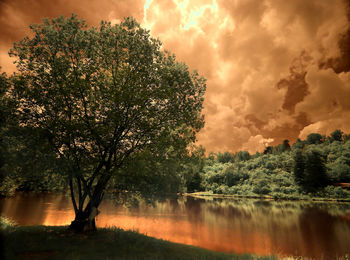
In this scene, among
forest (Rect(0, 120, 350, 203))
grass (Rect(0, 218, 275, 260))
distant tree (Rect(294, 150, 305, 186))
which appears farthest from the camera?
distant tree (Rect(294, 150, 305, 186))

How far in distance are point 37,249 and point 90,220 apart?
6518 millimetres

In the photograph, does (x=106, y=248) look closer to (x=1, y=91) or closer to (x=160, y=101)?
(x=160, y=101)

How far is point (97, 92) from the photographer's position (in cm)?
2023

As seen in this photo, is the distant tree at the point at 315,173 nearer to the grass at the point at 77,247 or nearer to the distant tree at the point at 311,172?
the distant tree at the point at 311,172

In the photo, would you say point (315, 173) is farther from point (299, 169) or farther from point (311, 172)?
point (299, 169)

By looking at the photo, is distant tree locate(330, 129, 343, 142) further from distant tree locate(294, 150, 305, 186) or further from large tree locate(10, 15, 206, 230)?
large tree locate(10, 15, 206, 230)

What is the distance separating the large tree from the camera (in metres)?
19.0

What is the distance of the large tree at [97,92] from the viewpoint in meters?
19.0

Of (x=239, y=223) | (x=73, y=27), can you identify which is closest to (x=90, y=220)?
(x=73, y=27)

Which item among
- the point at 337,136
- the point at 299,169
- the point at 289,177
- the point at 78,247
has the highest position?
the point at 337,136

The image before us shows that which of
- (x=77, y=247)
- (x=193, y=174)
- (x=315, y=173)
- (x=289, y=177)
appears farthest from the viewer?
(x=289, y=177)

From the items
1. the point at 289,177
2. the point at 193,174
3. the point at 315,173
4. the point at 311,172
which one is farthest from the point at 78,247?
the point at 289,177

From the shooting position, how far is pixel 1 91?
19719 millimetres

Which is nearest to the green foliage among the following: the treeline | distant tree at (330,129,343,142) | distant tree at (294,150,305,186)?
the treeline
